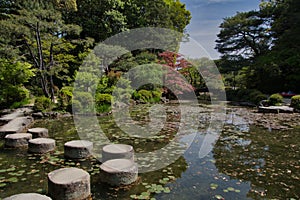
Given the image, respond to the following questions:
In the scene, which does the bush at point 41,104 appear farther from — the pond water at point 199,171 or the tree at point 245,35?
the tree at point 245,35

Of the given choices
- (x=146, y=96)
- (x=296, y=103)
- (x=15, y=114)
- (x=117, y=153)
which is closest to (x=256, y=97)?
(x=296, y=103)

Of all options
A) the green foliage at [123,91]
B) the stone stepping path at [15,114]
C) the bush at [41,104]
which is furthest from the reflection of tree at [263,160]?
the green foliage at [123,91]

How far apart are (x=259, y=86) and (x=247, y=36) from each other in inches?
216

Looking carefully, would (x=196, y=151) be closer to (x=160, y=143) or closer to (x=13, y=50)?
(x=160, y=143)

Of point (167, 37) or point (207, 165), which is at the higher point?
point (167, 37)

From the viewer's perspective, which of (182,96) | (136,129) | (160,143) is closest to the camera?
(160,143)

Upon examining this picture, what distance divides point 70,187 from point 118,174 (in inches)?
28.1

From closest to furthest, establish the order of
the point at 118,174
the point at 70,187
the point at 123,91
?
the point at 70,187
the point at 118,174
the point at 123,91

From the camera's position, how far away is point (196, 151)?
5184 millimetres

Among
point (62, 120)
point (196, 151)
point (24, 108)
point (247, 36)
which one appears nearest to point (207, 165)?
point (196, 151)

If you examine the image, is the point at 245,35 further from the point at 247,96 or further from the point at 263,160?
the point at 263,160

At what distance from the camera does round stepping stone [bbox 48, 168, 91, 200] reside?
2838 mm

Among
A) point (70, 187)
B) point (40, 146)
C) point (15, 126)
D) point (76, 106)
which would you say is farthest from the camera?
point (76, 106)

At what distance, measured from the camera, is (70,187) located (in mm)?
2846
